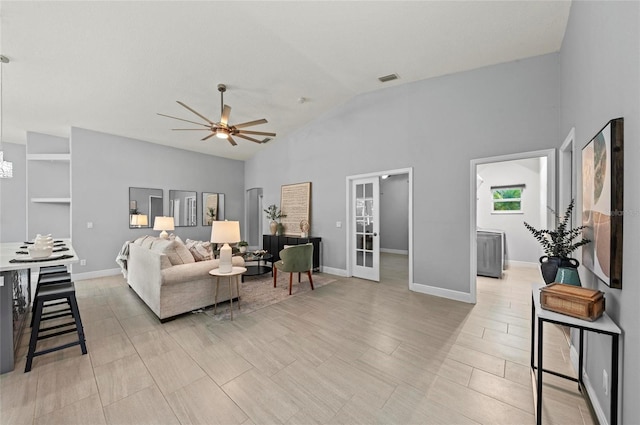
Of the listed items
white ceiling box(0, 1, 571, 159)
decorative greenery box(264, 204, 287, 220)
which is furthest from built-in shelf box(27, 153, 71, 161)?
decorative greenery box(264, 204, 287, 220)

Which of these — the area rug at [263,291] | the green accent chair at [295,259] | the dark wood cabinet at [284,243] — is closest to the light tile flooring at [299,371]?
the area rug at [263,291]

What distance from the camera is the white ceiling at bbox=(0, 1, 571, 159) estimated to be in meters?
2.55

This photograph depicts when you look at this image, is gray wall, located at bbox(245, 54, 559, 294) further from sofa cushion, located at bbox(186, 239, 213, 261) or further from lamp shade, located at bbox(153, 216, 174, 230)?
lamp shade, located at bbox(153, 216, 174, 230)

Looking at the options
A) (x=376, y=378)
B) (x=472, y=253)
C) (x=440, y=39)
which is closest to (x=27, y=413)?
(x=376, y=378)

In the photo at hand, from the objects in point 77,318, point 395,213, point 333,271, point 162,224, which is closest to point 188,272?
point 77,318

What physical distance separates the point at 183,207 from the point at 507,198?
8258mm

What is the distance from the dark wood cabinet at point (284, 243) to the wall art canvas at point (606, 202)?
4317mm

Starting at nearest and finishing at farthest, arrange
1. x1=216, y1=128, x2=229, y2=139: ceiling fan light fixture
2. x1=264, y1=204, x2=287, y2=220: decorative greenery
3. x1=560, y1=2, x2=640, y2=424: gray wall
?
x1=560, y1=2, x2=640, y2=424: gray wall
x1=216, y1=128, x2=229, y2=139: ceiling fan light fixture
x1=264, y1=204, x2=287, y2=220: decorative greenery

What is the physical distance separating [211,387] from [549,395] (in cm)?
251

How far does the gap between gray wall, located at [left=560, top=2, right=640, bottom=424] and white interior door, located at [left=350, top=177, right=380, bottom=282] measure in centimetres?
298

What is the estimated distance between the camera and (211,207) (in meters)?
7.09

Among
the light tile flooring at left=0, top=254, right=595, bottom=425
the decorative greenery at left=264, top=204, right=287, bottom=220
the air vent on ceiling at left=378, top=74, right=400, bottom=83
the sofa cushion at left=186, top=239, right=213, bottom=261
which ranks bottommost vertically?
the light tile flooring at left=0, top=254, right=595, bottom=425

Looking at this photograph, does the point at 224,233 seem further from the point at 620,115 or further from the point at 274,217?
the point at 274,217

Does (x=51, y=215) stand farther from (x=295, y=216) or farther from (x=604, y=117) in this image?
(x=604, y=117)
